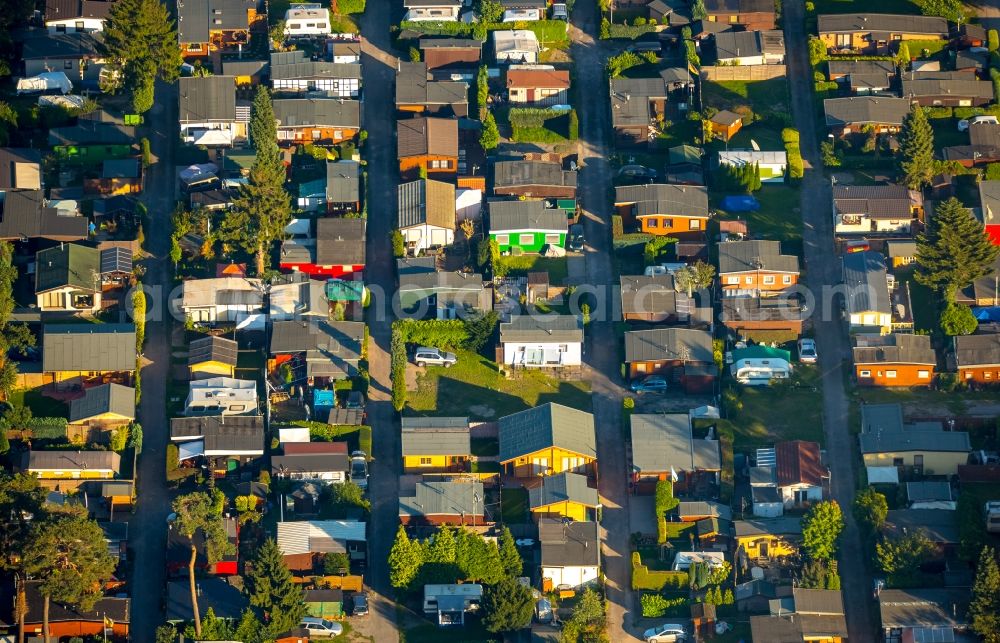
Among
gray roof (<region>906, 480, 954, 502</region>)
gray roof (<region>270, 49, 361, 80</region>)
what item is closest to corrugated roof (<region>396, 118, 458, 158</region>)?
gray roof (<region>270, 49, 361, 80</region>)

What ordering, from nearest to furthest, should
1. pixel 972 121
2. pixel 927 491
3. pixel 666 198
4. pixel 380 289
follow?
pixel 927 491 → pixel 380 289 → pixel 666 198 → pixel 972 121

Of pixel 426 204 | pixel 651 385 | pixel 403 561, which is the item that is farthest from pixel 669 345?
pixel 403 561

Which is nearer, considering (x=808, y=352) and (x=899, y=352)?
(x=899, y=352)

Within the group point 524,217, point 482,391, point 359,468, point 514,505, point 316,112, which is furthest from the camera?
point 316,112

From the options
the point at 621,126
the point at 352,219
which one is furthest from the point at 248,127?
the point at 621,126

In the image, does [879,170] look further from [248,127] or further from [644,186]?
[248,127]

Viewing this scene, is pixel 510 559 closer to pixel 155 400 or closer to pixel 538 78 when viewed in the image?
pixel 155 400

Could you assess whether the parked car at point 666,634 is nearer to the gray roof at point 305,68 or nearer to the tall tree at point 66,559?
Result: the tall tree at point 66,559

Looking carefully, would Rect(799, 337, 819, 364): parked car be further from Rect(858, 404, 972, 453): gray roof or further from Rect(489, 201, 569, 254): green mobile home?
Rect(489, 201, 569, 254): green mobile home
